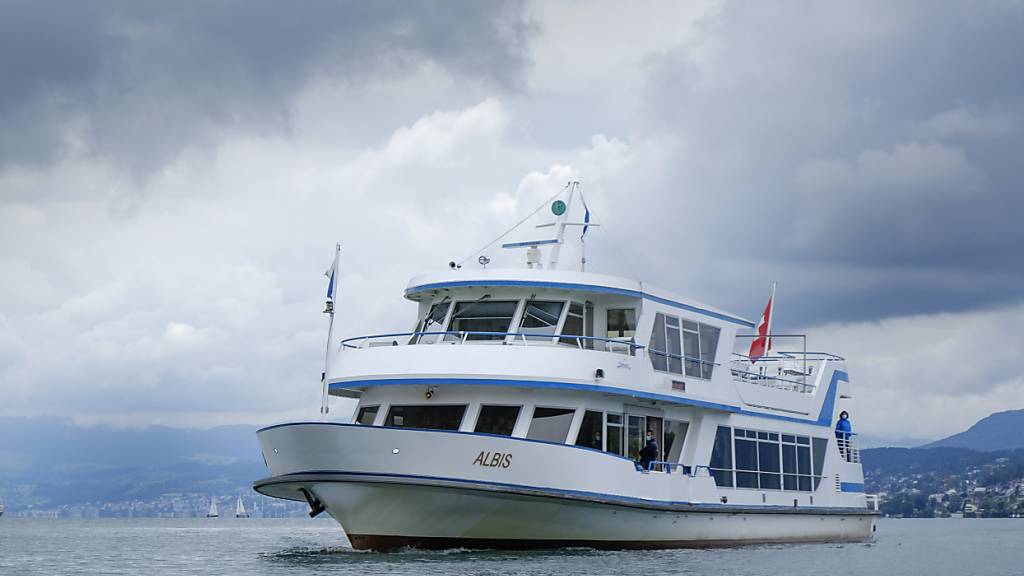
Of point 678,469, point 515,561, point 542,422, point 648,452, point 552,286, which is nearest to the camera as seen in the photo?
point 515,561

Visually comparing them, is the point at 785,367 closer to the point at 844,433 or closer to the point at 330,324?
the point at 844,433

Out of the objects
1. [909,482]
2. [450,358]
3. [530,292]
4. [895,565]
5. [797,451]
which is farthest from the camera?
[909,482]

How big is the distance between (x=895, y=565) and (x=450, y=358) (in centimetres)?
1096

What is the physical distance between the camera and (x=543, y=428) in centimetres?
2450

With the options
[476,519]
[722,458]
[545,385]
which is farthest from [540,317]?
[722,458]

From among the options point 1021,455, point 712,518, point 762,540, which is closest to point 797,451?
point 762,540

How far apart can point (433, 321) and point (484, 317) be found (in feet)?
4.70

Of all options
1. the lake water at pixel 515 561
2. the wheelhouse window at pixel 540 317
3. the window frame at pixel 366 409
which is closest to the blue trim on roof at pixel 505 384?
the window frame at pixel 366 409

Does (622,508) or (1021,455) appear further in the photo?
(1021,455)

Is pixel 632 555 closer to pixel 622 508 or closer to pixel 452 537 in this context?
pixel 622 508

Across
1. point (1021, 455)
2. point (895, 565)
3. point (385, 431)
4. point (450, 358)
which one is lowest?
point (895, 565)

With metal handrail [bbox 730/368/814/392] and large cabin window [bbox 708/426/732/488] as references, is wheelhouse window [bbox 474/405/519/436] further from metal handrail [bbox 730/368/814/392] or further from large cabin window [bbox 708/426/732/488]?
metal handrail [bbox 730/368/814/392]

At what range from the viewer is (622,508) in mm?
24594

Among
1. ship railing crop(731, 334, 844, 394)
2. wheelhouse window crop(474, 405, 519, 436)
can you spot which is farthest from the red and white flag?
wheelhouse window crop(474, 405, 519, 436)
